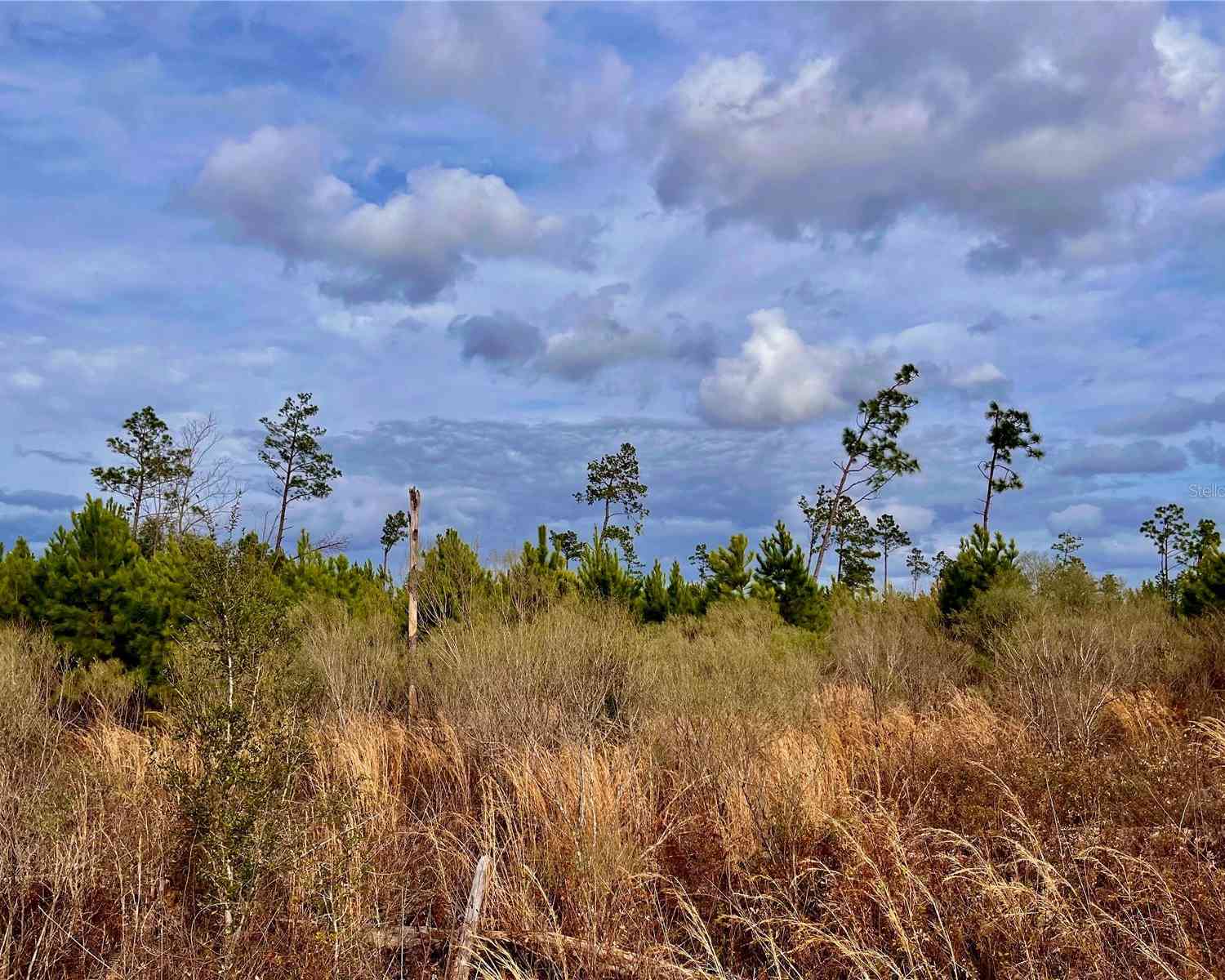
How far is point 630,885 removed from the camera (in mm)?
8281

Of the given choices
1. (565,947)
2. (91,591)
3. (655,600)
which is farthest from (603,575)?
(565,947)

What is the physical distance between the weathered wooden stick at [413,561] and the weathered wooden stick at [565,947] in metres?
8.85

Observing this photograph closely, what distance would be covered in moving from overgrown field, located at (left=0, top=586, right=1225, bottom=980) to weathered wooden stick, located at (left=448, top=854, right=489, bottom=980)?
15 centimetres

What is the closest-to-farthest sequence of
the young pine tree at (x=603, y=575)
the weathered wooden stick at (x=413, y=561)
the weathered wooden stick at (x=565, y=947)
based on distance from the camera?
the weathered wooden stick at (x=565, y=947), the weathered wooden stick at (x=413, y=561), the young pine tree at (x=603, y=575)

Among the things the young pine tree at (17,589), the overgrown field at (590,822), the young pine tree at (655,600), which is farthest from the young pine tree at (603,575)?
the young pine tree at (17,589)

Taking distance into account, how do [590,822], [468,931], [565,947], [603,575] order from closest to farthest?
[468,931]
[565,947]
[590,822]
[603,575]

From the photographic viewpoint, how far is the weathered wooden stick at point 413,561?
16.9 m

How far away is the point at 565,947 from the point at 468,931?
36.0 inches

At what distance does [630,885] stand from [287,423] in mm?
30189

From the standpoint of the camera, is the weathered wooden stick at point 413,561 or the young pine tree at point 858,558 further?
the young pine tree at point 858,558

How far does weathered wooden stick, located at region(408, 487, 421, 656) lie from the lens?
16.9m

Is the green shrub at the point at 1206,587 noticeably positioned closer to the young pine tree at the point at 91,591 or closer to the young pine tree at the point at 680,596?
the young pine tree at the point at 680,596

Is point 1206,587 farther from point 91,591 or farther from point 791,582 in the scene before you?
point 91,591

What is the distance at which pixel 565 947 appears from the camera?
7508 mm
